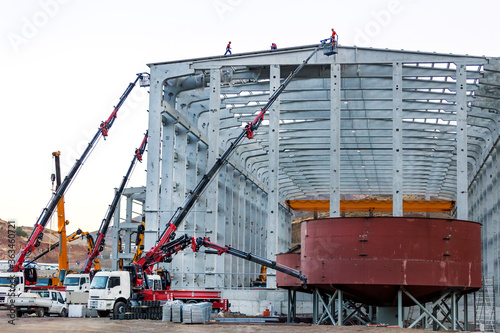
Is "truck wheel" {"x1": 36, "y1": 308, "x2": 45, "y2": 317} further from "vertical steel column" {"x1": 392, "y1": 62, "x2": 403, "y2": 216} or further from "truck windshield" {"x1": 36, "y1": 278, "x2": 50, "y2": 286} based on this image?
"vertical steel column" {"x1": 392, "y1": 62, "x2": 403, "y2": 216}

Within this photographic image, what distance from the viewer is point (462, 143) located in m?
33.6

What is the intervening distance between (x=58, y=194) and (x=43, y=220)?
1.68 m

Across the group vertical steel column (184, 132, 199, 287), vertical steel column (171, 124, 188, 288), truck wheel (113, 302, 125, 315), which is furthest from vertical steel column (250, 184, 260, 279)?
truck wheel (113, 302, 125, 315)

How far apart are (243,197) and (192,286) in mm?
14015

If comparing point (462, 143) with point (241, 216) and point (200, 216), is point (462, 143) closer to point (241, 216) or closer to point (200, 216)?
point (200, 216)

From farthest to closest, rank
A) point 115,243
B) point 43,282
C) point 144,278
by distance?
point 115,243 → point 43,282 → point 144,278

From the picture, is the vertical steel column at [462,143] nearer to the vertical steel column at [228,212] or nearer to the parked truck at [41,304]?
the vertical steel column at [228,212]

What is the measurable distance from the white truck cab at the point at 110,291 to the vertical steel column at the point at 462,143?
16173 millimetres

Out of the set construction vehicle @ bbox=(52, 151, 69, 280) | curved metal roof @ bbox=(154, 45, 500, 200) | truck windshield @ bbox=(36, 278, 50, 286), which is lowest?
truck windshield @ bbox=(36, 278, 50, 286)

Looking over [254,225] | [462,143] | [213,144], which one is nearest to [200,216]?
[213,144]

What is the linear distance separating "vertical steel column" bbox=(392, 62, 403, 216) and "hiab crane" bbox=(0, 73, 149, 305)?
14.3 metres

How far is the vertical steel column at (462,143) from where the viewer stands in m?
33.1

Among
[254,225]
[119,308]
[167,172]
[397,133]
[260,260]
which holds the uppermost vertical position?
[397,133]

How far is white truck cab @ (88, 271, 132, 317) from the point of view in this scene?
100 feet
